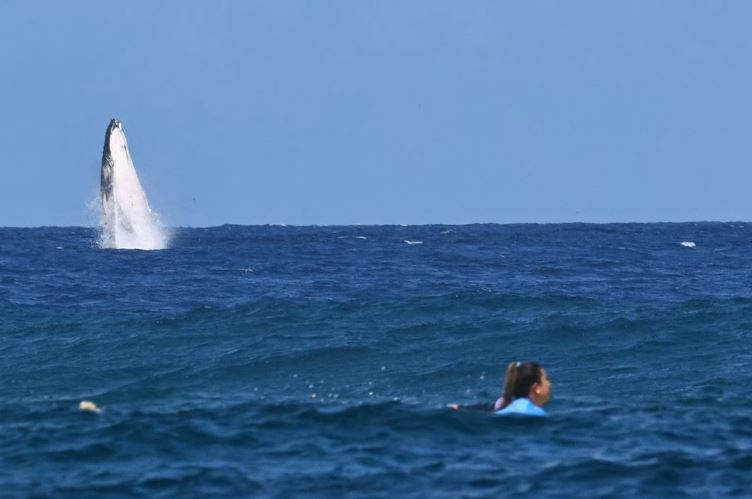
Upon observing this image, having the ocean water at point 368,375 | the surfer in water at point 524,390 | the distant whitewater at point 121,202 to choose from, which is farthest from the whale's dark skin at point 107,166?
the surfer in water at point 524,390

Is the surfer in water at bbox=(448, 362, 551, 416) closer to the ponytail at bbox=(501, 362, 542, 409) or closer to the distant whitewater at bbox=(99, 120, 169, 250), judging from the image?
the ponytail at bbox=(501, 362, 542, 409)

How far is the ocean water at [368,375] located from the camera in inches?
466

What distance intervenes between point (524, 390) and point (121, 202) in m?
50.5

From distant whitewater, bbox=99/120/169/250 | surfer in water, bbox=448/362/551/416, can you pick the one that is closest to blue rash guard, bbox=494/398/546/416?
surfer in water, bbox=448/362/551/416

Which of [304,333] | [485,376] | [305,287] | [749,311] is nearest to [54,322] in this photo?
[304,333]

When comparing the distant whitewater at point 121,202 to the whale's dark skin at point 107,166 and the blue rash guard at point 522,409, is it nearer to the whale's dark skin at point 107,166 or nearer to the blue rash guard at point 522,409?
the whale's dark skin at point 107,166

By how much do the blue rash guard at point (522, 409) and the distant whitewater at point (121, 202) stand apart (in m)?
49.0

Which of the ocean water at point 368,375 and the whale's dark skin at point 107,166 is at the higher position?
the whale's dark skin at point 107,166

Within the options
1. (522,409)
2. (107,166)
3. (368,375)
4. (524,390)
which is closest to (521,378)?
(524,390)

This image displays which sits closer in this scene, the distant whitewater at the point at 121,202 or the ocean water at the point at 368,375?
the ocean water at the point at 368,375

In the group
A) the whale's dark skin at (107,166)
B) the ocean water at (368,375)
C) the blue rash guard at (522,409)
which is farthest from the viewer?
the whale's dark skin at (107,166)

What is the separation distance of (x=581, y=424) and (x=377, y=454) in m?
2.78

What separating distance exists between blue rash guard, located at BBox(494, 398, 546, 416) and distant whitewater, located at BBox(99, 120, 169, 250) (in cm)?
4900

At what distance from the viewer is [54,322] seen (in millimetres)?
29234
